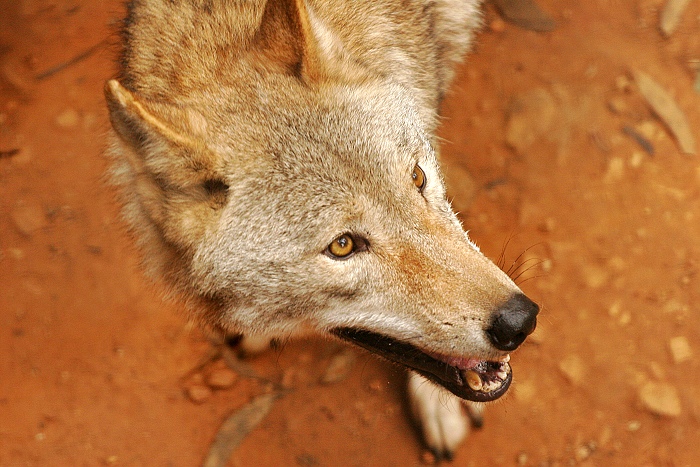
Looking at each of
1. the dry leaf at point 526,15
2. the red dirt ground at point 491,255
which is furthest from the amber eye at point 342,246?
the dry leaf at point 526,15

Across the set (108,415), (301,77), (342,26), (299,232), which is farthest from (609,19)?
(108,415)

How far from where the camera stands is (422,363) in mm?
2885

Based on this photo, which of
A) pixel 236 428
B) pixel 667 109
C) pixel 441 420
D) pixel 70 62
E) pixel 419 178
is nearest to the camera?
pixel 419 178

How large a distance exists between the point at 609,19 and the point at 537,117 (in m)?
1.10

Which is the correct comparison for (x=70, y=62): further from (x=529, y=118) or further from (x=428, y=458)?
(x=428, y=458)

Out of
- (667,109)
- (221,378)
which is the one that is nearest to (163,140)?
(221,378)

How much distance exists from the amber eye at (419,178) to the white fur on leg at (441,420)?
1.45 meters

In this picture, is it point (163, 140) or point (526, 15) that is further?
point (526, 15)

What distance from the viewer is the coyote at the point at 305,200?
2439 mm

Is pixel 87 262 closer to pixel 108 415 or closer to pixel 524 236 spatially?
pixel 108 415

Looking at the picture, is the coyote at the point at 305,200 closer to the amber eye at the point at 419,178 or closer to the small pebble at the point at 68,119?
the amber eye at the point at 419,178

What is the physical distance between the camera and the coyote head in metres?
2.44

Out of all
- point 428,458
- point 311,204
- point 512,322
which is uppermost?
point 311,204

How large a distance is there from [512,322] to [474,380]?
59 centimetres
